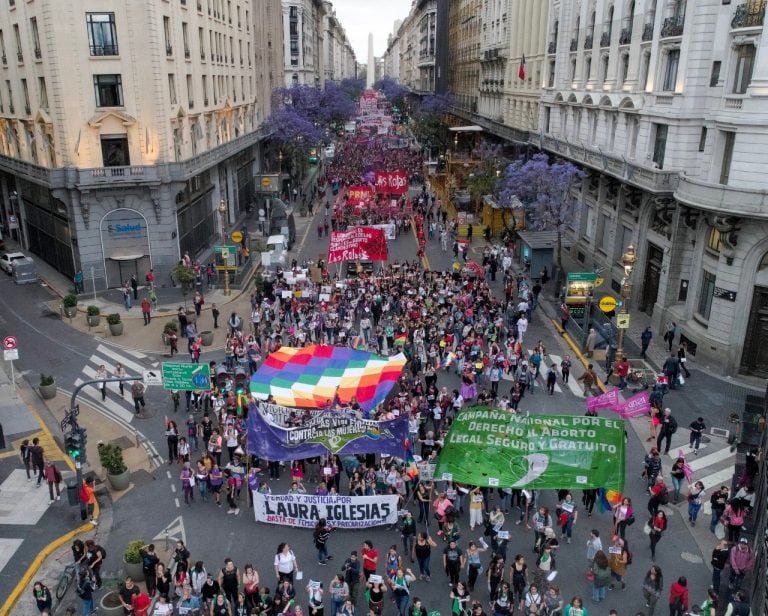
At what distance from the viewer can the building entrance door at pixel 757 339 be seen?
29.0 m

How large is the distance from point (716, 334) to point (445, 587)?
19251mm

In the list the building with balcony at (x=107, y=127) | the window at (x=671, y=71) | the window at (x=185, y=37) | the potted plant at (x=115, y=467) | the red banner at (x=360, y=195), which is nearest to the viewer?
the potted plant at (x=115, y=467)

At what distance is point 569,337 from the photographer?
34938mm

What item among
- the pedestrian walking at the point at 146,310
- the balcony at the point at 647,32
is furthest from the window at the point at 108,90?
the balcony at the point at 647,32

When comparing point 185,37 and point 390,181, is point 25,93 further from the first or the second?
point 390,181

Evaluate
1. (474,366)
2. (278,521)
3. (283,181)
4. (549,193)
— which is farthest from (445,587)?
(283,181)

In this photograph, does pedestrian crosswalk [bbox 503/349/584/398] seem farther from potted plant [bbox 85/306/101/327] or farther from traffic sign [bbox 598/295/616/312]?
potted plant [bbox 85/306/101/327]

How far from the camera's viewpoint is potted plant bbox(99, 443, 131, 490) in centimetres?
2152

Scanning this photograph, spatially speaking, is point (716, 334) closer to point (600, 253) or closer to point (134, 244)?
point (600, 253)

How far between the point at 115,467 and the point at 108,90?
26126mm

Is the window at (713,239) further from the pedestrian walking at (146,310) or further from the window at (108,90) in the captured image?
the window at (108,90)

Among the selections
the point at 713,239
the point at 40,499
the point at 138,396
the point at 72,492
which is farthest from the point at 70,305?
the point at 713,239

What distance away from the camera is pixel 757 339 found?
2928 cm

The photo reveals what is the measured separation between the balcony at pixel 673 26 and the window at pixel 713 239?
32.2 ft
